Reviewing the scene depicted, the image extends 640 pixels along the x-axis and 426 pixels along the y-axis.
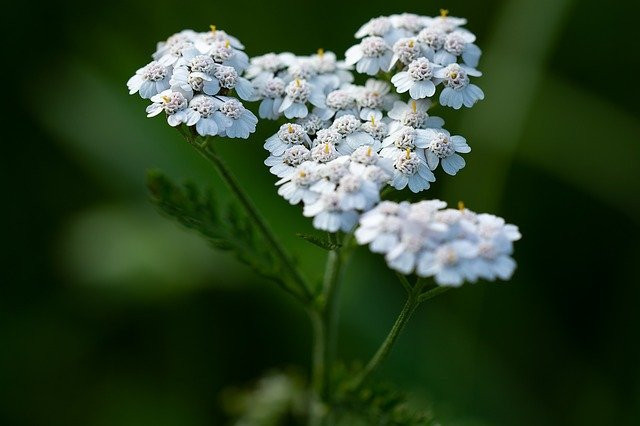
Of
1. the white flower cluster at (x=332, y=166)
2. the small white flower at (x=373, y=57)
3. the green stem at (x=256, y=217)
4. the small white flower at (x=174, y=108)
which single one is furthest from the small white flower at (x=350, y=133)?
the small white flower at (x=174, y=108)

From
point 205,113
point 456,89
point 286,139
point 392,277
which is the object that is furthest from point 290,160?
point 392,277

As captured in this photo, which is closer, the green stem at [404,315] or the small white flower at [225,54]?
the green stem at [404,315]

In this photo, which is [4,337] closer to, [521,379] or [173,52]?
[173,52]

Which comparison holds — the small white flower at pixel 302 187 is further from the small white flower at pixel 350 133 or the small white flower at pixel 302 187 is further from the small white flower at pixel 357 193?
the small white flower at pixel 350 133

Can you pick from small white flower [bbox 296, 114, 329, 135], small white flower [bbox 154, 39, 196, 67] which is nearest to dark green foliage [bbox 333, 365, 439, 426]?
small white flower [bbox 296, 114, 329, 135]

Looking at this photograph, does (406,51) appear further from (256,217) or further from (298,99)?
(256,217)

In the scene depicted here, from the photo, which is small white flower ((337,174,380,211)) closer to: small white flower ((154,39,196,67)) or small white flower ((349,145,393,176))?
small white flower ((349,145,393,176))
